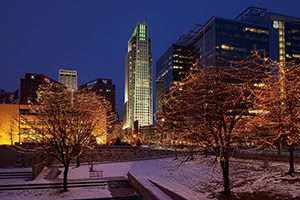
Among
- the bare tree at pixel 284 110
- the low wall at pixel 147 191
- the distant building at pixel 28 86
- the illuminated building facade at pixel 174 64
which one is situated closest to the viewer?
the low wall at pixel 147 191

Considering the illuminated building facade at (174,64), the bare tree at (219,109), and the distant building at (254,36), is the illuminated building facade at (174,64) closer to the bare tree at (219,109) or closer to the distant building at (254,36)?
the distant building at (254,36)

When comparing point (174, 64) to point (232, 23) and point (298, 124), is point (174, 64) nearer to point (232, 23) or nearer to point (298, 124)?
point (232, 23)

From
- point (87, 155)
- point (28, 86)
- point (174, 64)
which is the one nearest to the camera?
point (87, 155)

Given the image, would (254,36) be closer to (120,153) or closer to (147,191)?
(120,153)

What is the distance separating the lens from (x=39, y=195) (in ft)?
51.3

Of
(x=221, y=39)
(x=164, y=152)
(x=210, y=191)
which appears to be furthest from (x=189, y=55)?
(x=210, y=191)

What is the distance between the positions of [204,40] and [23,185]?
105407 mm

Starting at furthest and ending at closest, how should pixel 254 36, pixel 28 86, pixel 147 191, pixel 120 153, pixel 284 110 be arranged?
pixel 28 86, pixel 254 36, pixel 120 153, pixel 284 110, pixel 147 191

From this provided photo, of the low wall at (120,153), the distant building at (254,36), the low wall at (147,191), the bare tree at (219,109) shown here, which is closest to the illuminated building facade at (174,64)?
the distant building at (254,36)

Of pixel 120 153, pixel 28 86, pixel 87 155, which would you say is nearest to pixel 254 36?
pixel 120 153

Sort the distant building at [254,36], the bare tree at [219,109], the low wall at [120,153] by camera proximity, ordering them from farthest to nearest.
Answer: the distant building at [254,36] < the low wall at [120,153] < the bare tree at [219,109]

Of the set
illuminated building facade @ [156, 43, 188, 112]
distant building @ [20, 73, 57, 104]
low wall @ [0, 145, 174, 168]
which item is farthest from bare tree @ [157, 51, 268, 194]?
distant building @ [20, 73, 57, 104]

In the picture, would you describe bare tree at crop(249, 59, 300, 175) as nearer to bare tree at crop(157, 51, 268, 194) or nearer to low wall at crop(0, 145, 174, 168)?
bare tree at crop(157, 51, 268, 194)

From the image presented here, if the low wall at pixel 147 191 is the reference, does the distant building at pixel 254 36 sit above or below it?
above
